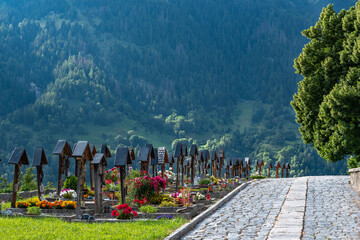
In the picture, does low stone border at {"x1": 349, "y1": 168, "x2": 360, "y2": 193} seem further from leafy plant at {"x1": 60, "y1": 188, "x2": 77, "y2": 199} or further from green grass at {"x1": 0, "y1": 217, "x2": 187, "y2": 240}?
leafy plant at {"x1": 60, "y1": 188, "x2": 77, "y2": 199}

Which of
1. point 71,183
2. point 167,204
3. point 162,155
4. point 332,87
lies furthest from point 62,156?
point 332,87

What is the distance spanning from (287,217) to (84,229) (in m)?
6.79

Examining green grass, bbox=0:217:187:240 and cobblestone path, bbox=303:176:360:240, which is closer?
green grass, bbox=0:217:187:240

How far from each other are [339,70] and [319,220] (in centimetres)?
1541

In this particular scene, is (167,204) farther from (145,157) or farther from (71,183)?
(71,183)

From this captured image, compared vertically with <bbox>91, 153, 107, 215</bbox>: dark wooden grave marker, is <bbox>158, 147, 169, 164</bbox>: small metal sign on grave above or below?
above

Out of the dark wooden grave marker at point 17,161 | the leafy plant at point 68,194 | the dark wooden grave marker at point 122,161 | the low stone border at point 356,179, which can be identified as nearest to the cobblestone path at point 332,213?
the low stone border at point 356,179

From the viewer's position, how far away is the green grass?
11.9 meters

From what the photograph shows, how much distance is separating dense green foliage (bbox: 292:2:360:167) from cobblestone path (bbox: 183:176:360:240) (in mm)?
4200

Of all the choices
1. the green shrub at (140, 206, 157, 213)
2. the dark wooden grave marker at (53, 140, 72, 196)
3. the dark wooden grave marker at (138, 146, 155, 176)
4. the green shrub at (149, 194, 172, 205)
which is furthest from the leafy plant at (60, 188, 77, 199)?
the green shrub at (140, 206, 157, 213)

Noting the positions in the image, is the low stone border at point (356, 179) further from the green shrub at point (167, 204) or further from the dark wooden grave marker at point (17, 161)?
the dark wooden grave marker at point (17, 161)

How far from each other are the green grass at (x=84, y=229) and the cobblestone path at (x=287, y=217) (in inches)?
39.3

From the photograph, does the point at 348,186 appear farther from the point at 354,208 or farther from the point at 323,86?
the point at 354,208

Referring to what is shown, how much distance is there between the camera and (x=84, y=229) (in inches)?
522
